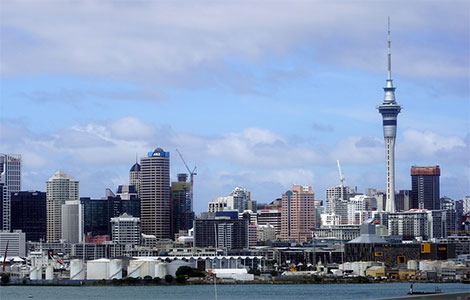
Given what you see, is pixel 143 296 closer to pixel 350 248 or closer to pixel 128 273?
pixel 128 273

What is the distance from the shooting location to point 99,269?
394ft

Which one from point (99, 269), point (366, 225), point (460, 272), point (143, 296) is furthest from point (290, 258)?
point (143, 296)

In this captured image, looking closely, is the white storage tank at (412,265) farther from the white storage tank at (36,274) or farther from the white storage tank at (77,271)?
the white storage tank at (36,274)

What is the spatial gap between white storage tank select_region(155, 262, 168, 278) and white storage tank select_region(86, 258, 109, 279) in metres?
5.03

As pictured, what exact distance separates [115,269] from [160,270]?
462 centimetres

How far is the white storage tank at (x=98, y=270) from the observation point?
119m

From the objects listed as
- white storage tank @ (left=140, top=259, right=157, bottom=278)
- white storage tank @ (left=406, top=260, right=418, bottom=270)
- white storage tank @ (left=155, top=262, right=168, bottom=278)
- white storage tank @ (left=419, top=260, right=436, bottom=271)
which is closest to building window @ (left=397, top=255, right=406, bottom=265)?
white storage tank @ (left=406, top=260, right=418, bottom=270)

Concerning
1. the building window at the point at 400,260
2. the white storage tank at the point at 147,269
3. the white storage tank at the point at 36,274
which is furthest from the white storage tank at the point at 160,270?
the building window at the point at 400,260

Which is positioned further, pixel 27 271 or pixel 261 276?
pixel 27 271

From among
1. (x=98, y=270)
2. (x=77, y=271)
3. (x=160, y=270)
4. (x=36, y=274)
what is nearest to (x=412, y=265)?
(x=160, y=270)

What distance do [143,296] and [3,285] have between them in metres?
37.8

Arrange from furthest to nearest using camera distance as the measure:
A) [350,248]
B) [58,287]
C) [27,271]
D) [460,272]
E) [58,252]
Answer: [58,252] → [350,248] → [27,271] → [460,272] → [58,287]

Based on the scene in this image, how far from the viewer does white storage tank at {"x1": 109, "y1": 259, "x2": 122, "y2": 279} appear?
392 ft

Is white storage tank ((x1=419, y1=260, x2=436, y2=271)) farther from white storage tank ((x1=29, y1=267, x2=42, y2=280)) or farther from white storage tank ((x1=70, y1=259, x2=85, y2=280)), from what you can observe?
white storage tank ((x1=29, y1=267, x2=42, y2=280))
